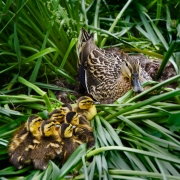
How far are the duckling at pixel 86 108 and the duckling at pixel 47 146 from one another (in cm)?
26

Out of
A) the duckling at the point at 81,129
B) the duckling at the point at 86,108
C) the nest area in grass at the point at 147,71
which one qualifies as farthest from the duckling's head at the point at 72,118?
the nest area in grass at the point at 147,71

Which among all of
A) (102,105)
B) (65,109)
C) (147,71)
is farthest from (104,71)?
(65,109)

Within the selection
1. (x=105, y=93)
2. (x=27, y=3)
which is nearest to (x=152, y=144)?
(x=105, y=93)

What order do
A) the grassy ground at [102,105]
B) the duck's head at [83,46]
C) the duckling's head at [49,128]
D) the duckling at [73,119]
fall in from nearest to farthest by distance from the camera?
the grassy ground at [102,105] → the duckling's head at [49,128] → the duckling at [73,119] → the duck's head at [83,46]

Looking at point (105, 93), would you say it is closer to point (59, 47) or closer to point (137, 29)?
point (59, 47)

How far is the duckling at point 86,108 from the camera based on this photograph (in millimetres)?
2779

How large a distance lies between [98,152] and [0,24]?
1.35 meters

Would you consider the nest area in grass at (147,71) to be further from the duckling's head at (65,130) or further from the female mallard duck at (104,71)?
the duckling's head at (65,130)

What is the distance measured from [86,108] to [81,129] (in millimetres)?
208

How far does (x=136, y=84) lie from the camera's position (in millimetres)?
3070

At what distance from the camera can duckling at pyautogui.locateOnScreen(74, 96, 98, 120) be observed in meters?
2.78

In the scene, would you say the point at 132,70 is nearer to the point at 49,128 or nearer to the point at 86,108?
the point at 86,108

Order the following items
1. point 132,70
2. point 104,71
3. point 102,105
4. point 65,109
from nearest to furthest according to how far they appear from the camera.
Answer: point 65,109, point 102,105, point 132,70, point 104,71

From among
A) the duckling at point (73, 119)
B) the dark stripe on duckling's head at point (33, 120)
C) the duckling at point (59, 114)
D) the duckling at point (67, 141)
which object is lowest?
the duckling at point (67, 141)
